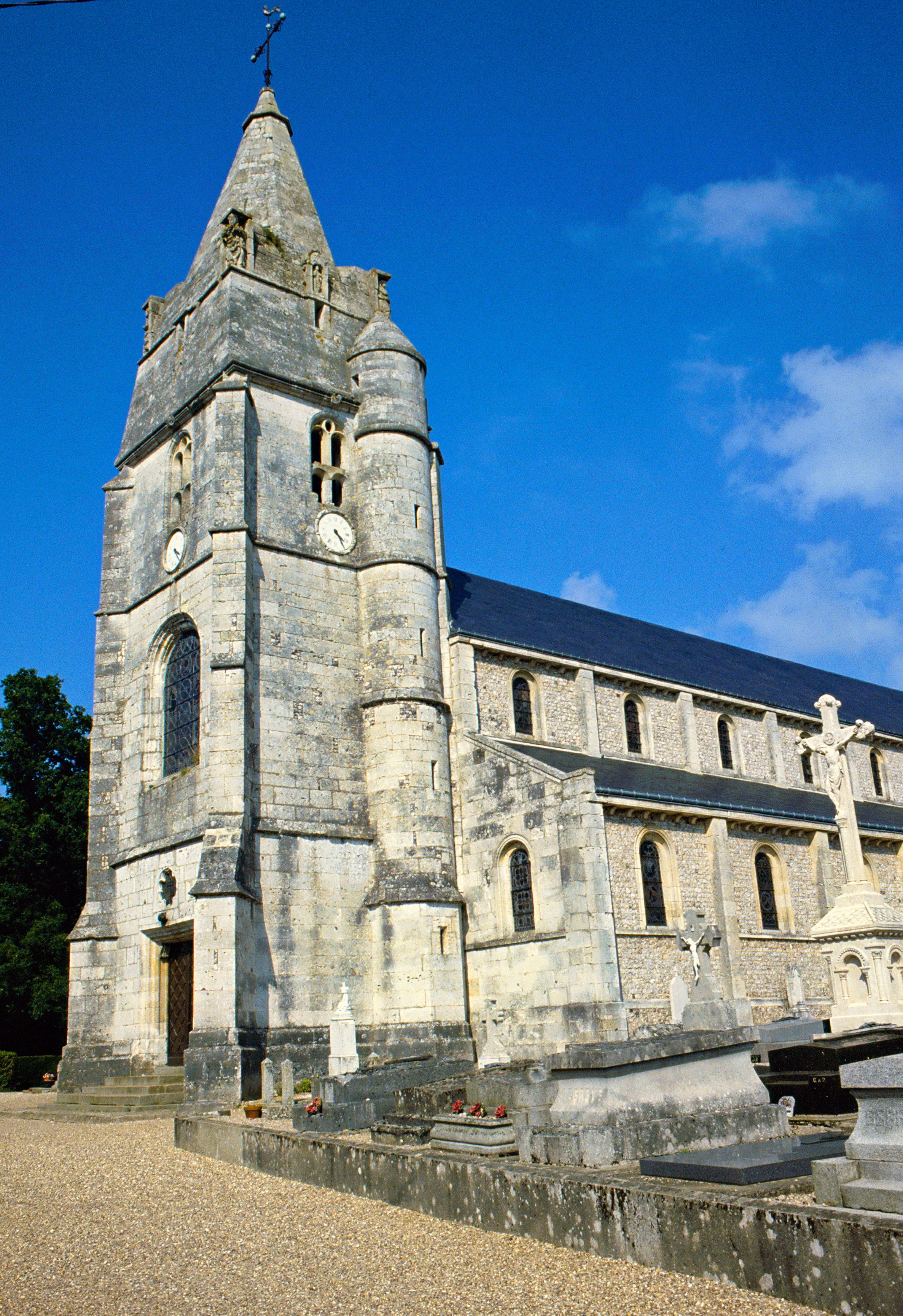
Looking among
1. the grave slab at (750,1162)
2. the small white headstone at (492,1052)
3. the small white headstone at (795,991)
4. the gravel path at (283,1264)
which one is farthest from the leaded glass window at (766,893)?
the grave slab at (750,1162)

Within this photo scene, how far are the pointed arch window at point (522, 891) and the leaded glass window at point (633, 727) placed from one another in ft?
21.9

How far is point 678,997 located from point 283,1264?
12.5m

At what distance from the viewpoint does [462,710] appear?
22234mm

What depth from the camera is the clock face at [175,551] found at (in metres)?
22.6

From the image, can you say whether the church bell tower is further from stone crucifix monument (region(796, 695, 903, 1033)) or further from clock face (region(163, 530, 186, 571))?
stone crucifix monument (region(796, 695, 903, 1033))

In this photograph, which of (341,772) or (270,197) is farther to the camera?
(270,197)

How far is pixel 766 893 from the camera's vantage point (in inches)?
898

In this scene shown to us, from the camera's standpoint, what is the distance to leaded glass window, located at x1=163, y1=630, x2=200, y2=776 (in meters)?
21.4

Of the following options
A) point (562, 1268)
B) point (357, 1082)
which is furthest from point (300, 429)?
point (562, 1268)

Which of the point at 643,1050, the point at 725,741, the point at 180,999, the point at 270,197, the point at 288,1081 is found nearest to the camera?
the point at 643,1050

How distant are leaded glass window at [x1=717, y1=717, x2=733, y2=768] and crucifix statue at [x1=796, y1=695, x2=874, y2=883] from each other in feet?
35.6

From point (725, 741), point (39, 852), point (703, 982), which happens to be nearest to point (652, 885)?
point (703, 982)

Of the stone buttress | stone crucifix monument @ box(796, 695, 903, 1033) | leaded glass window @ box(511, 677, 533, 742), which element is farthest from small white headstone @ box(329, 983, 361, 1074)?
leaded glass window @ box(511, 677, 533, 742)

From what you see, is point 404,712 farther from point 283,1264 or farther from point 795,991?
point 283,1264
